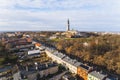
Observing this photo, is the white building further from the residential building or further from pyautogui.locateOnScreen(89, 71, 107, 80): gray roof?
pyautogui.locateOnScreen(89, 71, 107, 80): gray roof

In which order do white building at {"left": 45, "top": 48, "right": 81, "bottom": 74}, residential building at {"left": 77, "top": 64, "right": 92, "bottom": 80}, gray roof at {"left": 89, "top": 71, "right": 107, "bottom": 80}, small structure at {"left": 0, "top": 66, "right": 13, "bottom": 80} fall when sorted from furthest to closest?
white building at {"left": 45, "top": 48, "right": 81, "bottom": 74}, residential building at {"left": 77, "top": 64, "right": 92, "bottom": 80}, small structure at {"left": 0, "top": 66, "right": 13, "bottom": 80}, gray roof at {"left": 89, "top": 71, "right": 107, "bottom": 80}

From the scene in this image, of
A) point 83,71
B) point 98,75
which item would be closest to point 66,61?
point 83,71

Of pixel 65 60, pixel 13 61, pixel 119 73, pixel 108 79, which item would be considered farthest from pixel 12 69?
pixel 119 73

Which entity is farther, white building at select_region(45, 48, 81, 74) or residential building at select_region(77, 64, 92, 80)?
white building at select_region(45, 48, 81, 74)

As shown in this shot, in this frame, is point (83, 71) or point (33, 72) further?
point (83, 71)

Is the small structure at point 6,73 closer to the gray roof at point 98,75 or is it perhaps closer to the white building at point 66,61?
the white building at point 66,61

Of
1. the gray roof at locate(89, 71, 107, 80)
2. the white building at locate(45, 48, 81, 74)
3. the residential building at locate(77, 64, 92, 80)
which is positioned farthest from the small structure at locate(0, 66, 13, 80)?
the gray roof at locate(89, 71, 107, 80)

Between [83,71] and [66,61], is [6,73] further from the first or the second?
[83,71]

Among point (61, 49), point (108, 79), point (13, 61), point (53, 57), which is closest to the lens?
point (108, 79)

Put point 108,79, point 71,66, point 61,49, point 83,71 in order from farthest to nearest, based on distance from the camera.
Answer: point 61,49, point 71,66, point 83,71, point 108,79

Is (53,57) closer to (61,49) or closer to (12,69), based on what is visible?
(61,49)

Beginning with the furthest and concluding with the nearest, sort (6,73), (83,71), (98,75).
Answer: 1. (83,71)
2. (6,73)
3. (98,75)
